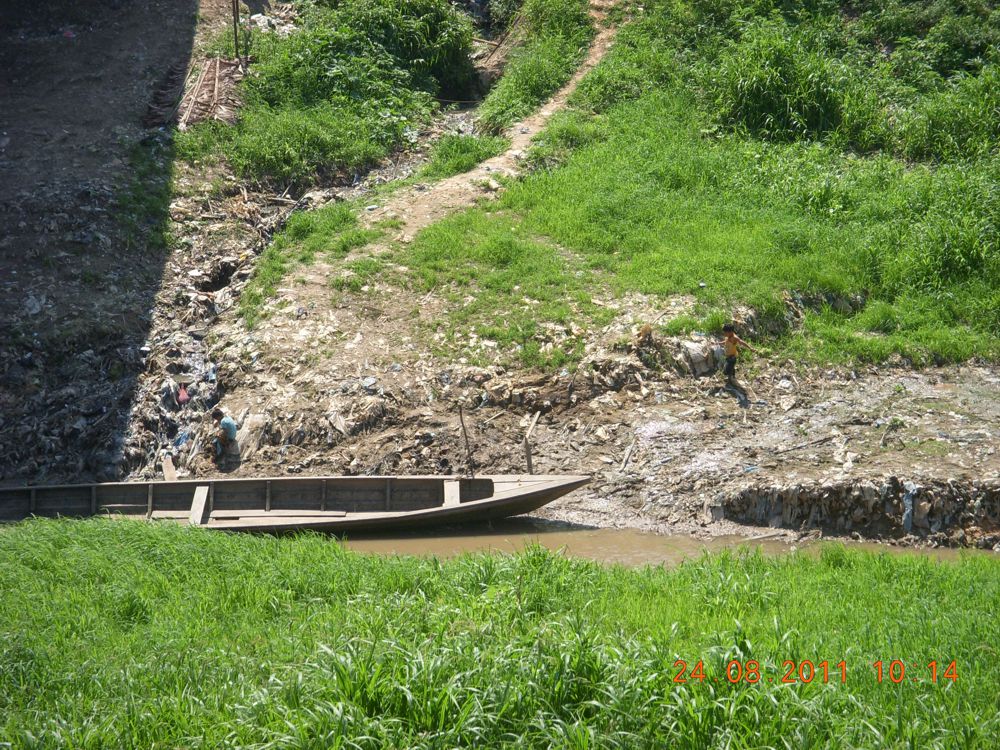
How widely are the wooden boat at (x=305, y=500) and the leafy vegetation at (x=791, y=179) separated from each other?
345 centimetres

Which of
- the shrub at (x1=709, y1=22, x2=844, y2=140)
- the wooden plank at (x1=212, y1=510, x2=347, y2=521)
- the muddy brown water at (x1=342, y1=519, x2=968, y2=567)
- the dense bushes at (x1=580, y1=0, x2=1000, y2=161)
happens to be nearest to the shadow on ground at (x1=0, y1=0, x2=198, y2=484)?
the wooden plank at (x1=212, y1=510, x2=347, y2=521)

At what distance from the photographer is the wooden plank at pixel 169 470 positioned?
468 inches

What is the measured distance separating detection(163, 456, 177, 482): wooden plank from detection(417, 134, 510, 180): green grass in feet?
25.8

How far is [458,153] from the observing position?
57.7ft

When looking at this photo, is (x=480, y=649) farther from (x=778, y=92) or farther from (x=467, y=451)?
(x=778, y=92)

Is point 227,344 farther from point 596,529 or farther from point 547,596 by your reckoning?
point 547,596

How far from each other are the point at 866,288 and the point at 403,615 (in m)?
10.3

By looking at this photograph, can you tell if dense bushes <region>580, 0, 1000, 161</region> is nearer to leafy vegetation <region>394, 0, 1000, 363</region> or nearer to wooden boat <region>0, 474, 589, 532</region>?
leafy vegetation <region>394, 0, 1000, 363</region>

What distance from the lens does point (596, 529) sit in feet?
34.2

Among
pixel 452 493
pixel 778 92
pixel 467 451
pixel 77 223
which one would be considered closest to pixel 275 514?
pixel 452 493

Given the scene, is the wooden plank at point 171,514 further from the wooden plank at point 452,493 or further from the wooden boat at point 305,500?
the wooden plank at point 452,493

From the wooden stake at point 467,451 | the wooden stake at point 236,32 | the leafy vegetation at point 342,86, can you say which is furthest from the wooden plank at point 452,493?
the wooden stake at point 236,32

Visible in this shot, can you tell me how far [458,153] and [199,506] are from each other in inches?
376

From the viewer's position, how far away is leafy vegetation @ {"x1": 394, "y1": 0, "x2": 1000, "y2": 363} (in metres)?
13.2
